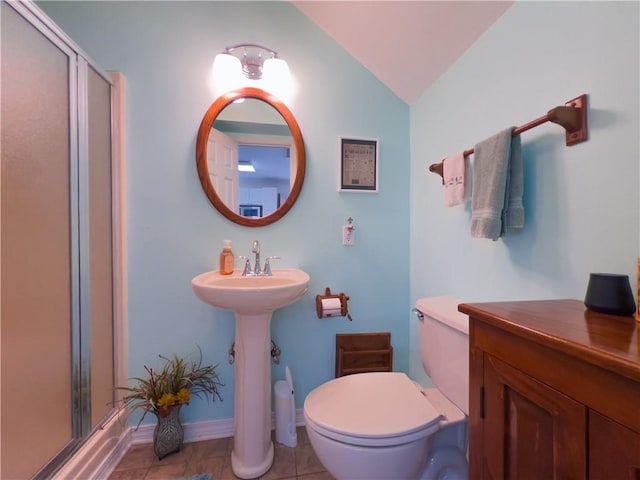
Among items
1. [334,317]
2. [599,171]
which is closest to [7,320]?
[334,317]

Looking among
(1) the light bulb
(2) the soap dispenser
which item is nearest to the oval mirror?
(1) the light bulb

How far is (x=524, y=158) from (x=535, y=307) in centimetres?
52

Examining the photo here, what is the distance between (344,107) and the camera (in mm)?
1502

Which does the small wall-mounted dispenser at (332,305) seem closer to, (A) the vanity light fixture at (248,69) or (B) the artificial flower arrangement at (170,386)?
(B) the artificial flower arrangement at (170,386)

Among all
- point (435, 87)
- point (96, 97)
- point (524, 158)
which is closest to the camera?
point (524, 158)

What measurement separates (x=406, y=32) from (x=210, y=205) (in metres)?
1.29

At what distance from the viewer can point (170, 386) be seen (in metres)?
1.27

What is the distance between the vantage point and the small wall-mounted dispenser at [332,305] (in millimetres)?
1386

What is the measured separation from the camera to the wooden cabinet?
372 millimetres

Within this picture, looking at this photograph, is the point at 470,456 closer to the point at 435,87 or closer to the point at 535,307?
the point at 535,307

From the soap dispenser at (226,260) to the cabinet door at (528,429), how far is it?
112 cm

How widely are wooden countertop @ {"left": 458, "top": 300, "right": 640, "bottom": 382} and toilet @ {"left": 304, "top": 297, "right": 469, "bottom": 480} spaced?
254 millimetres

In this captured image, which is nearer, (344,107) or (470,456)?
(470,456)

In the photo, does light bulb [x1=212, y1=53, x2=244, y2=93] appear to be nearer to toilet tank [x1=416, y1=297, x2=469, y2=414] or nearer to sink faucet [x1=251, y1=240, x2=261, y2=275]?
sink faucet [x1=251, y1=240, x2=261, y2=275]
